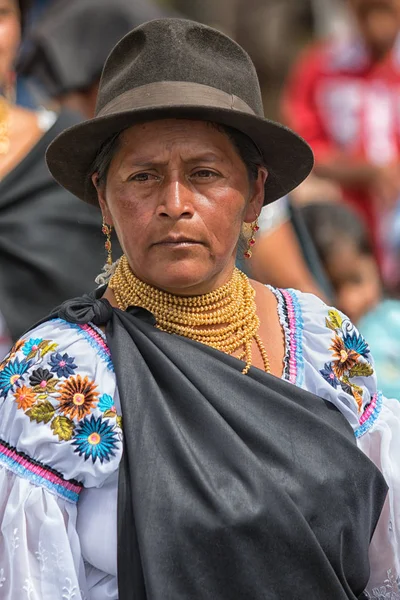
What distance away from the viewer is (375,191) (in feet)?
22.5

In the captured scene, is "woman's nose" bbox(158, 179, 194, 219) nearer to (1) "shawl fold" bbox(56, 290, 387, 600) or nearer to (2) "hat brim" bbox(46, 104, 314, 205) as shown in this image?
(2) "hat brim" bbox(46, 104, 314, 205)

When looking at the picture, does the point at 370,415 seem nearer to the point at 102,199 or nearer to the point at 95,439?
the point at 95,439

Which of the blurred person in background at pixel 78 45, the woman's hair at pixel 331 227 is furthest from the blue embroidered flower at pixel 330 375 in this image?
the blurred person in background at pixel 78 45

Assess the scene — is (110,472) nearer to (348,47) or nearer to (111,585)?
(111,585)

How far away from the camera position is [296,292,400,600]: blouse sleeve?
2.84 metres

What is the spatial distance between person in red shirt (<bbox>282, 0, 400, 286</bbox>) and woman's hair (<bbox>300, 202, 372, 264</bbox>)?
32.9 inches

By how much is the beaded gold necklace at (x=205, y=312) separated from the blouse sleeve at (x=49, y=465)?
0.28m

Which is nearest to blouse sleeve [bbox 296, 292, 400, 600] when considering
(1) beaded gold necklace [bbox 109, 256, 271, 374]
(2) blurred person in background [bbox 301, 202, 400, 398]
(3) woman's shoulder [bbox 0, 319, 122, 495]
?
(1) beaded gold necklace [bbox 109, 256, 271, 374]

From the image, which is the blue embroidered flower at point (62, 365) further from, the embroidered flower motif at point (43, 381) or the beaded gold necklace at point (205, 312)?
the beaded gold necklace at point (205, 312)

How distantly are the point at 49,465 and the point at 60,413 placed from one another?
119 millimetres

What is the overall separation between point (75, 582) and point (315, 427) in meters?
0.67

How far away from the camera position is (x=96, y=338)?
267cm

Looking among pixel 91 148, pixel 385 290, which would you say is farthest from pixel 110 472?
pixel 385 290

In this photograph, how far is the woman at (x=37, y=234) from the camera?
14.0 feet
